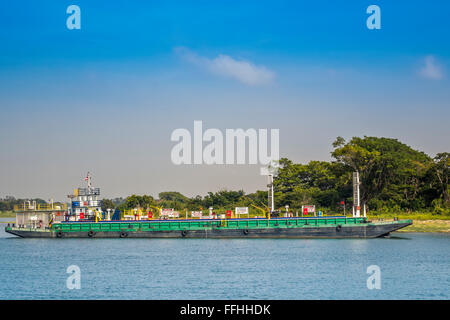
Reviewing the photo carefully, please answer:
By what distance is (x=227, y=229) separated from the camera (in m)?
74.0

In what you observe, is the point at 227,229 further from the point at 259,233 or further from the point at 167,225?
the point at 167,225

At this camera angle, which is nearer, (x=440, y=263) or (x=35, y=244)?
(x=440, y=263)

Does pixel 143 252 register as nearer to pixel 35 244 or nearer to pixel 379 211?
pixel 35 244

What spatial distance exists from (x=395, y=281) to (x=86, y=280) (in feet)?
Answer: 71.9

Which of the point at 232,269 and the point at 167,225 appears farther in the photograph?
the point at 167,225

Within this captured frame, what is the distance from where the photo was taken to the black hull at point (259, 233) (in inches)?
2726

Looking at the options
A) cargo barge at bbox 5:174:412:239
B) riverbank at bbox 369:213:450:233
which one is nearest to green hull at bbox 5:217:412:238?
cargo barge at bbox 5:174:412:239

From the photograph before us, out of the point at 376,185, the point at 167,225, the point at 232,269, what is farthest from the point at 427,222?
the point at 232,269

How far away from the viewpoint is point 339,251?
56.4 meters

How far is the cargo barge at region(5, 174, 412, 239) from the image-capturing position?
69.7 meters

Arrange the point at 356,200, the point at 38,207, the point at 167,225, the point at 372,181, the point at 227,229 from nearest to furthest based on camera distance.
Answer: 1. the point at 356,200
2. the point at 227,229
3. the point at 167,225
4. the point at 38,207
5. the point at 372,181

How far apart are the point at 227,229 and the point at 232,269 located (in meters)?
28.4

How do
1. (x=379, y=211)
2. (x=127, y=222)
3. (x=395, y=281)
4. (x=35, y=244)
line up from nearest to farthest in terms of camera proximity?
(x=395, y=281) → (x=35, y=244) → (x=127, y=222) → (x=379, y=211)
